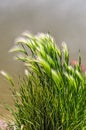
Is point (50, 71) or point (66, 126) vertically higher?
point (50, 71)

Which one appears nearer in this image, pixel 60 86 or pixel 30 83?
pixel 60 86

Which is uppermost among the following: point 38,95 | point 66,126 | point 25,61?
point 25,61

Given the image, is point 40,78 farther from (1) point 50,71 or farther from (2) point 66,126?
(2) point 66,126

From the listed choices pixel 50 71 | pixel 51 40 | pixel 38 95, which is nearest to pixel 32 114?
pixel 38 95

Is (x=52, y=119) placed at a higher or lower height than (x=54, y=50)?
lower

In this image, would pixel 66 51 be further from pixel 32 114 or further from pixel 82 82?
pixel 32 114

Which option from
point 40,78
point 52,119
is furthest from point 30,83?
point 52,119
